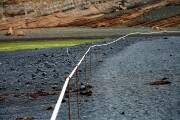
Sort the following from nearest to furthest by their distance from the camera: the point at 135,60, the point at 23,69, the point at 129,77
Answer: the point at 129,77, the point at 23,69, the point at 135,60

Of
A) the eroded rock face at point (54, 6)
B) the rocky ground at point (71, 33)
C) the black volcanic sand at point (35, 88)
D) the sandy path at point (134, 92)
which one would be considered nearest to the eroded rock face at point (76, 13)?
the eroded rock face at point (54, 6)

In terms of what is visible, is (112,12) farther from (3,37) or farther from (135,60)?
(135,60)

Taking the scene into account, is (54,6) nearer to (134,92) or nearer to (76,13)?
(76,13)

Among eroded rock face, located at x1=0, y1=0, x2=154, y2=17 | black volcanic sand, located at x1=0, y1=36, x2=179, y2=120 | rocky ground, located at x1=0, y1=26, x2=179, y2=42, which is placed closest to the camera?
black volcanic sand, located at x1=0, y1=36, x2=179, y2=120

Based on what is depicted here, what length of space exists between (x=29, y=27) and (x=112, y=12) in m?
14.1

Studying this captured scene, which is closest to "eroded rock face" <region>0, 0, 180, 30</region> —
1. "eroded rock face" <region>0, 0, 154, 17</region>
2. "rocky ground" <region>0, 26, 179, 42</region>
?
"eroded rock face" <region>0, 0, 154, 17</region>

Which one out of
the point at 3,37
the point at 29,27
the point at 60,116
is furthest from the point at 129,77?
the point at 29,27

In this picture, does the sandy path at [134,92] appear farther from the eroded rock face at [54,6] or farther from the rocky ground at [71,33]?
the eroded rock face at [54,6]

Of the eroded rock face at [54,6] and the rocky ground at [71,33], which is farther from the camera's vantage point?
the eroded rock face at [54,6]

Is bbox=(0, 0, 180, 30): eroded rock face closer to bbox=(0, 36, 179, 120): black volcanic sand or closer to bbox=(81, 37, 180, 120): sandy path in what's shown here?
bbox=(0, 36, 179, 120): black volcanic sand

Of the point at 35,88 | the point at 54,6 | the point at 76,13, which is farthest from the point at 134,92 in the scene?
the point at 54,6

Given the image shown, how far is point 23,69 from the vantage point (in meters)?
20.5

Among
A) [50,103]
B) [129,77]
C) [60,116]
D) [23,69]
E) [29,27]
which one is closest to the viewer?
[60,116]

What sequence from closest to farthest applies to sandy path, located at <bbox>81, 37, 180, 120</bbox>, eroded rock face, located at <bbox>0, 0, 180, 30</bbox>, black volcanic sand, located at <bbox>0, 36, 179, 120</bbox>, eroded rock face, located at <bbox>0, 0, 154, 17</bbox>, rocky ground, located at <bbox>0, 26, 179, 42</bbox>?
1. sandy path, located at <bbox>81, 37, 180, 120</bbox>
2. black volcanic sand, located at <bbox>0, 36, 179, 120</bbox>
3. rocky ground, located at <bbox>0, 26, 179, 42</bbox>
4. eroded rock face, located at <bbox>0, 0, 180, 30</bbox>
5. eroded rock face, located at <bbox>0, 0, 154, 17</bbox>
